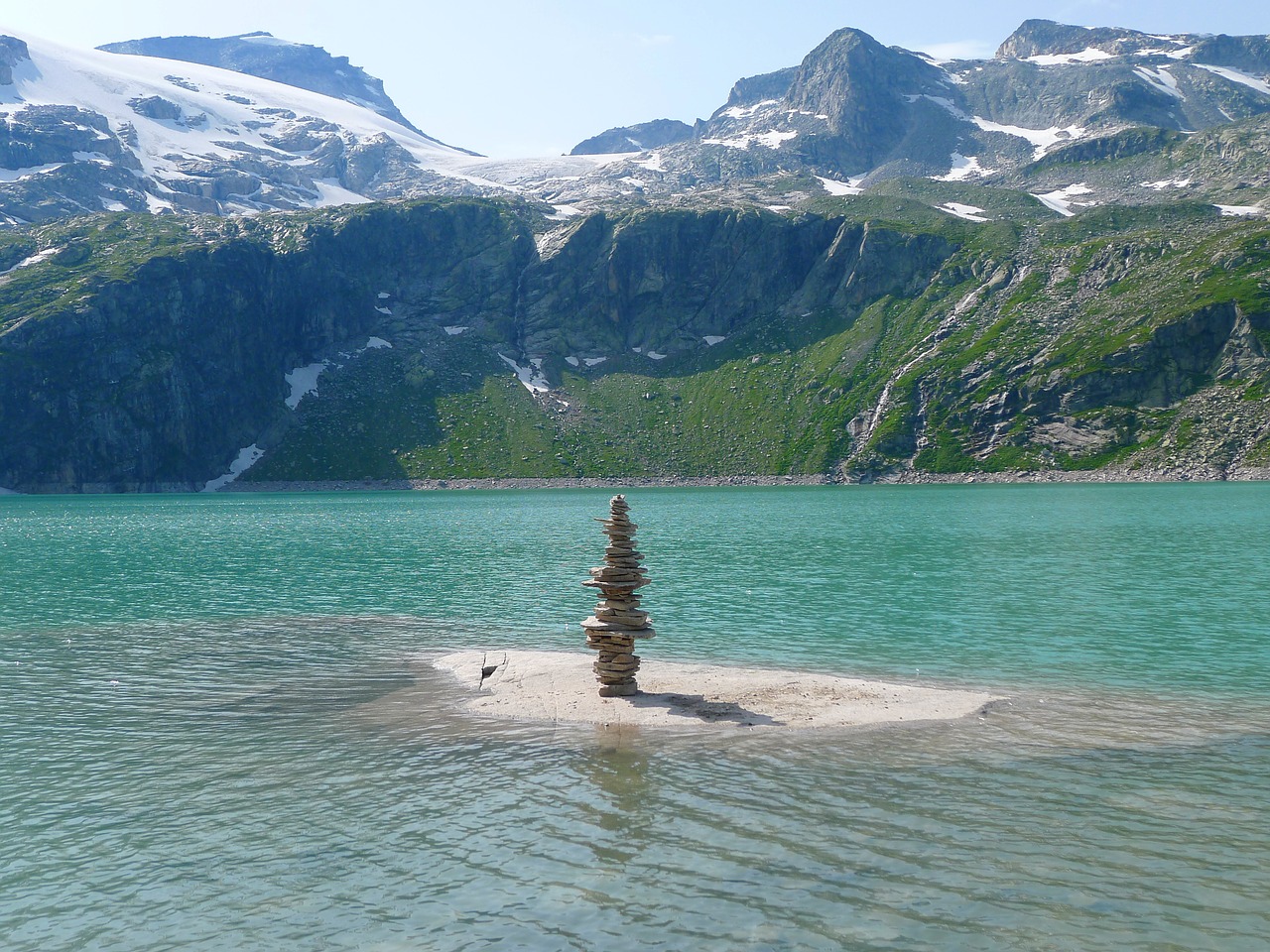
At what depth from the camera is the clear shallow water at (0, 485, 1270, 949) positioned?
586 inches

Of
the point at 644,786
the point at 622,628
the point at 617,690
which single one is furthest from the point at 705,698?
the point at 644,786

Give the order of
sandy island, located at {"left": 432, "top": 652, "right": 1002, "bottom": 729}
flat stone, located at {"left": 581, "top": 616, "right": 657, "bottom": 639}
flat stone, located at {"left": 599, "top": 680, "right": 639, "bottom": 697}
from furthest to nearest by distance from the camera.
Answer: flat stone, located at {"left": 581, "top": 616, "right": 657, "bottom": 639} < flat stone, located at {"left": 599, "top": 680, "right": 639, "bottom": 697} < sandy island, located at {"left": 432, "top": 652, "right": 1002, "bottom": 729}

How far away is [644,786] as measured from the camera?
2131 centimetres

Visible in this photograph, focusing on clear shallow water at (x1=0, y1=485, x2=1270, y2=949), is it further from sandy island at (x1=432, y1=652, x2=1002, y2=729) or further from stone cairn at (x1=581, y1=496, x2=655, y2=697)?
stone cairn at (x1=581, y1=496, x2=655, y2=697)

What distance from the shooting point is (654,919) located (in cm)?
1470

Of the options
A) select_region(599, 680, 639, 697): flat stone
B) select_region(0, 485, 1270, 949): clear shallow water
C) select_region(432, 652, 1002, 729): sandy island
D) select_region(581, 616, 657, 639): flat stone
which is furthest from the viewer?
select_region(581, 616, 657, 639): flat stone

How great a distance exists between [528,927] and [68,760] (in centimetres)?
1630

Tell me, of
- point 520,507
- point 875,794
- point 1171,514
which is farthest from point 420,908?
point 520,507

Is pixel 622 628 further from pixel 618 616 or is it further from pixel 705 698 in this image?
pixel 705 698

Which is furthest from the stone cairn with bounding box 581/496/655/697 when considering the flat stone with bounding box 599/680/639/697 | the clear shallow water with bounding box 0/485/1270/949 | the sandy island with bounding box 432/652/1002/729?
the clear shallow water with bounding box 0/485/1270/949

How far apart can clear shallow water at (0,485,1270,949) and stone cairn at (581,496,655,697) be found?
427 cm

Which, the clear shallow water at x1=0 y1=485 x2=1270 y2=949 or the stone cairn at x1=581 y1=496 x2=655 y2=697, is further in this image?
the stone cairn at x1=581 y1=496 x2=655 y2=697

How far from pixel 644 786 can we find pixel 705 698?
28.4ft

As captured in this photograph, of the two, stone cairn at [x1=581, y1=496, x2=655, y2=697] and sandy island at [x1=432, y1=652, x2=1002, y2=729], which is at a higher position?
stone cairn at [x1=581, y1=496, x2=655, y2=697]
